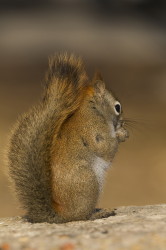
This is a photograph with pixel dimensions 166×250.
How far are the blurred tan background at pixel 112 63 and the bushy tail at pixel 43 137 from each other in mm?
208

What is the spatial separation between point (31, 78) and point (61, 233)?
13166 mm

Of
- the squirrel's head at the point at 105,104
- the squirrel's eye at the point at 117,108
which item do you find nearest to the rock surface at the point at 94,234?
the squirrel's head at the point at 105,104

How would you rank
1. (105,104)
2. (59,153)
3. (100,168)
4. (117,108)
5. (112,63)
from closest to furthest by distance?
(59,153) → (100,168) → (105,104) → (117,108) → (112,63)

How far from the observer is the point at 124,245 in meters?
3.78

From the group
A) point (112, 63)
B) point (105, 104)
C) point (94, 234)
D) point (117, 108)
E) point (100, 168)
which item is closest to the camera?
point (94, 234)

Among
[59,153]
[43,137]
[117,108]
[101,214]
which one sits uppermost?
[117,108]

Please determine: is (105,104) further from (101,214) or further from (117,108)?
(101,214)

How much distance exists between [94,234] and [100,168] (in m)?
0.72

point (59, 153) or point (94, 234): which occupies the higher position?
point (59, 153)

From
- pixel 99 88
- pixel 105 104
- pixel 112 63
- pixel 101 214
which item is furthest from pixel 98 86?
pixel 112 63

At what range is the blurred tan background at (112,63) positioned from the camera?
10336 millimetres

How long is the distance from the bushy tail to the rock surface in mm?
169

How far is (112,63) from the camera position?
19.4 metres

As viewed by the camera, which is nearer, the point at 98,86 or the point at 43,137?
the point at 43,137
